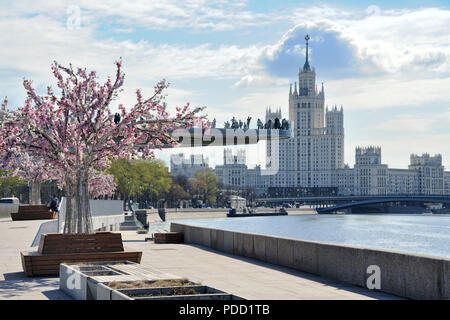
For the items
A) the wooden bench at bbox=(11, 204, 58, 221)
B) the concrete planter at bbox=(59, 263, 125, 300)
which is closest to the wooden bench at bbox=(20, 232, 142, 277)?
the concrete planter at bbox=(59, 263, 125, 300)

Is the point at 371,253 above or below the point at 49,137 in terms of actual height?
below

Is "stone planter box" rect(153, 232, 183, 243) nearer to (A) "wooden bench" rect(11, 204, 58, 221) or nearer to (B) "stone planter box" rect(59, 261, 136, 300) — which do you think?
(B) "stone planter box" rect(59, 261, 136, 300)

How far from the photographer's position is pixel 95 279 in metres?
10.4

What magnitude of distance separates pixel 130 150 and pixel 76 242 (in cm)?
320

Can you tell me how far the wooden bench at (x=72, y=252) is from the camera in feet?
48.2

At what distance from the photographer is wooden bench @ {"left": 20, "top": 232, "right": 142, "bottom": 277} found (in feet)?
48.2

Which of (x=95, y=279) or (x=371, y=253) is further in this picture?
(x=371, y=253)

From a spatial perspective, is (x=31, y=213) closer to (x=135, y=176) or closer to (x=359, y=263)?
(x=359, y=263)

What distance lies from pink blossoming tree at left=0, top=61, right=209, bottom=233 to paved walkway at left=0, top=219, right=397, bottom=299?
2378 mm

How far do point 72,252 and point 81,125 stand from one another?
10.2 ft

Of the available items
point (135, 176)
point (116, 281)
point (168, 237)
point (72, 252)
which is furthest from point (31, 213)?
point (135, 176)
